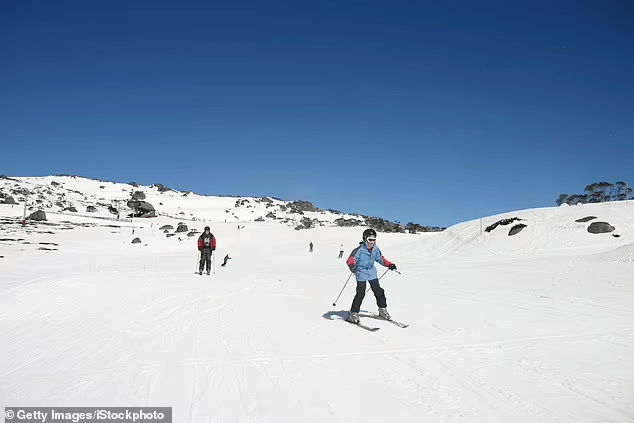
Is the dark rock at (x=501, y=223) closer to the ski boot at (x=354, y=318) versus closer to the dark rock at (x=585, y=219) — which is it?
the dark rock at (x=585, y=219)

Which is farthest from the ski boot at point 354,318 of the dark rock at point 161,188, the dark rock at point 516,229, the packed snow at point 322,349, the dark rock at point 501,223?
the dark rock at point 161,188

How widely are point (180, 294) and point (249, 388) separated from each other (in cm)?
759

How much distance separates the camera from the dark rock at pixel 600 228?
28766 mm

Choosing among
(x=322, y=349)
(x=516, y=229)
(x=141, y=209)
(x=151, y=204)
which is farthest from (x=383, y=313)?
(x=151, y=204)

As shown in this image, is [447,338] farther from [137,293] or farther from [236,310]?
[137,293]

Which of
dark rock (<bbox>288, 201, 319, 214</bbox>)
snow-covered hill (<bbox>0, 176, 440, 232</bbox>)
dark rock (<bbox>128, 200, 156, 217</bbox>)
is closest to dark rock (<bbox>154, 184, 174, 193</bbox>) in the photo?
snow-covered hill (<bbox>0, 176, 440, 232</bbox>)

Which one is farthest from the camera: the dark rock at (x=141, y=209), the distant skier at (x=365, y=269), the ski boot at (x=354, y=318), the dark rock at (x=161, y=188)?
the dark rock at (x=161, y=188)

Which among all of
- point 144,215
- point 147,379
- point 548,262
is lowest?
point 147,379

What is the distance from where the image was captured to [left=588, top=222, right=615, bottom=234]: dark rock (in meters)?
28.8

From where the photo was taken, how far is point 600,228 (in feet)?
94.9

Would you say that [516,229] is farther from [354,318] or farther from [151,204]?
[151,204]

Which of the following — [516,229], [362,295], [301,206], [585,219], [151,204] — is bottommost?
[362,295]

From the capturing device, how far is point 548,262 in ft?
68.1

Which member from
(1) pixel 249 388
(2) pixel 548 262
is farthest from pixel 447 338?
(2) pixel 548 262
